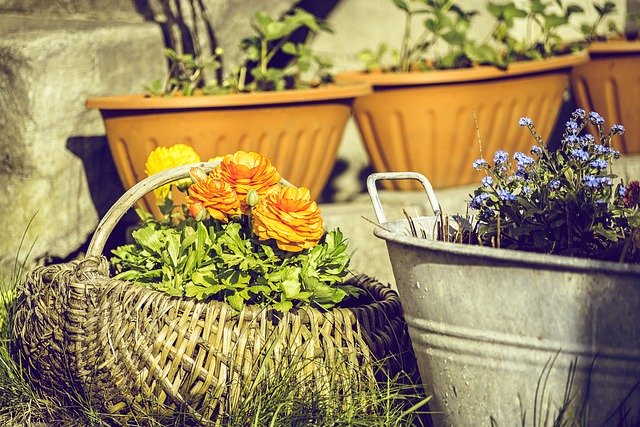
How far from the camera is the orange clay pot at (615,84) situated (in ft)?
11.6

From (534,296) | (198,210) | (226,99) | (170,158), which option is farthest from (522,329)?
(226,99)

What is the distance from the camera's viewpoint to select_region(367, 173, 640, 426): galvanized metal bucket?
5.40 ft

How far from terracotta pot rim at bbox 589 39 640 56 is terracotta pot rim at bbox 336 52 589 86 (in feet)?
0.87

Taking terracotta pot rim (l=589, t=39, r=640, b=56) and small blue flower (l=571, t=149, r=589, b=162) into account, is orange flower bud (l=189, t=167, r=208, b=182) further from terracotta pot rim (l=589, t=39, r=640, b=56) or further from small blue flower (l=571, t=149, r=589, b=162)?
terracotta pot rim (l=589, t=39, r=640, b=56)

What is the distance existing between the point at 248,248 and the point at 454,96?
1.31 meters

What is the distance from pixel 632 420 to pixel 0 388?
139 cm

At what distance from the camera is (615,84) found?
3.58 m

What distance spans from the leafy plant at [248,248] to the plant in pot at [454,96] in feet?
3.75

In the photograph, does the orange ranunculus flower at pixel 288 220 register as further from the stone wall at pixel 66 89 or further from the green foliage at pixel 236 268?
the stone wall at pixel 66 89

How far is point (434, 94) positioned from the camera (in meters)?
3.15

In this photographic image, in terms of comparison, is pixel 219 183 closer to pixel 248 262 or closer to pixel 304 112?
pixel 248 262

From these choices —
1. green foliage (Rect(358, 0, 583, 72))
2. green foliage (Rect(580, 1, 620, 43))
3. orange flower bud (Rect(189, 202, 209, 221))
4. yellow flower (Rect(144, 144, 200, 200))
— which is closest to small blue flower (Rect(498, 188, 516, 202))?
orange flower bud (Rect(189, 202, 209, 221))

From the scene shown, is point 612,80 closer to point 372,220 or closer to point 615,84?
point 615,84

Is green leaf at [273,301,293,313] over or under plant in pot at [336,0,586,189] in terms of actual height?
under
